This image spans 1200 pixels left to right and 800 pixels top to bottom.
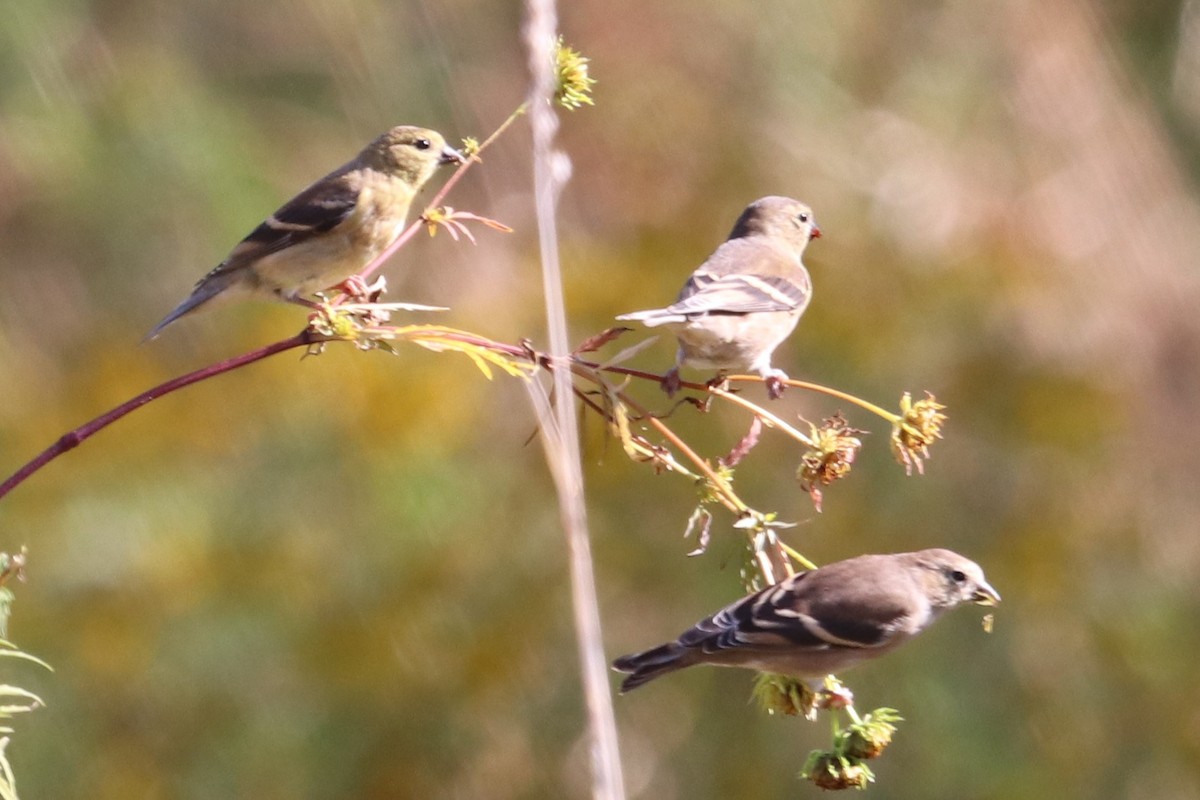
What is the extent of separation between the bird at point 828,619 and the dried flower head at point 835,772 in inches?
19.7

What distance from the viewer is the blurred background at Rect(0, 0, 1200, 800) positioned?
5.40m

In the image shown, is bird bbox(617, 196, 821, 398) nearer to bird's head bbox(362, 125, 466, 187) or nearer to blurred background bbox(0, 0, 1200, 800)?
bird's head bbox(362, 125, 466, 187)

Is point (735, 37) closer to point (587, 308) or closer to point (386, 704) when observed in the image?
point (587, 308)

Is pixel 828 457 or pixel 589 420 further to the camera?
pixel 589 420

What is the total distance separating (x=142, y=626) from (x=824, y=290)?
308cm

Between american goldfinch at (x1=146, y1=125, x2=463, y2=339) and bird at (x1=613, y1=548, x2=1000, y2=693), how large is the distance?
115 cm

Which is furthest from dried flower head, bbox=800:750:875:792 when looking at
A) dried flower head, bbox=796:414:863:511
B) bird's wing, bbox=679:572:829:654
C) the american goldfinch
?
the american goldfinch

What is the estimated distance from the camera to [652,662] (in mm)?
2875

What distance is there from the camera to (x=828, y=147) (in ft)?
24.6

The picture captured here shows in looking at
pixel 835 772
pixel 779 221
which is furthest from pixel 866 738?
pixel 779 221

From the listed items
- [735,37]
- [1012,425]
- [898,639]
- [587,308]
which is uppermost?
[735,37]

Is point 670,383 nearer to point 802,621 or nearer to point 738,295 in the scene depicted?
point 802,621

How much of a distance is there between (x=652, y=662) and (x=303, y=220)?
136cm

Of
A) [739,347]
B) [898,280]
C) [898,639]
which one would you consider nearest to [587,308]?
[898,280]
